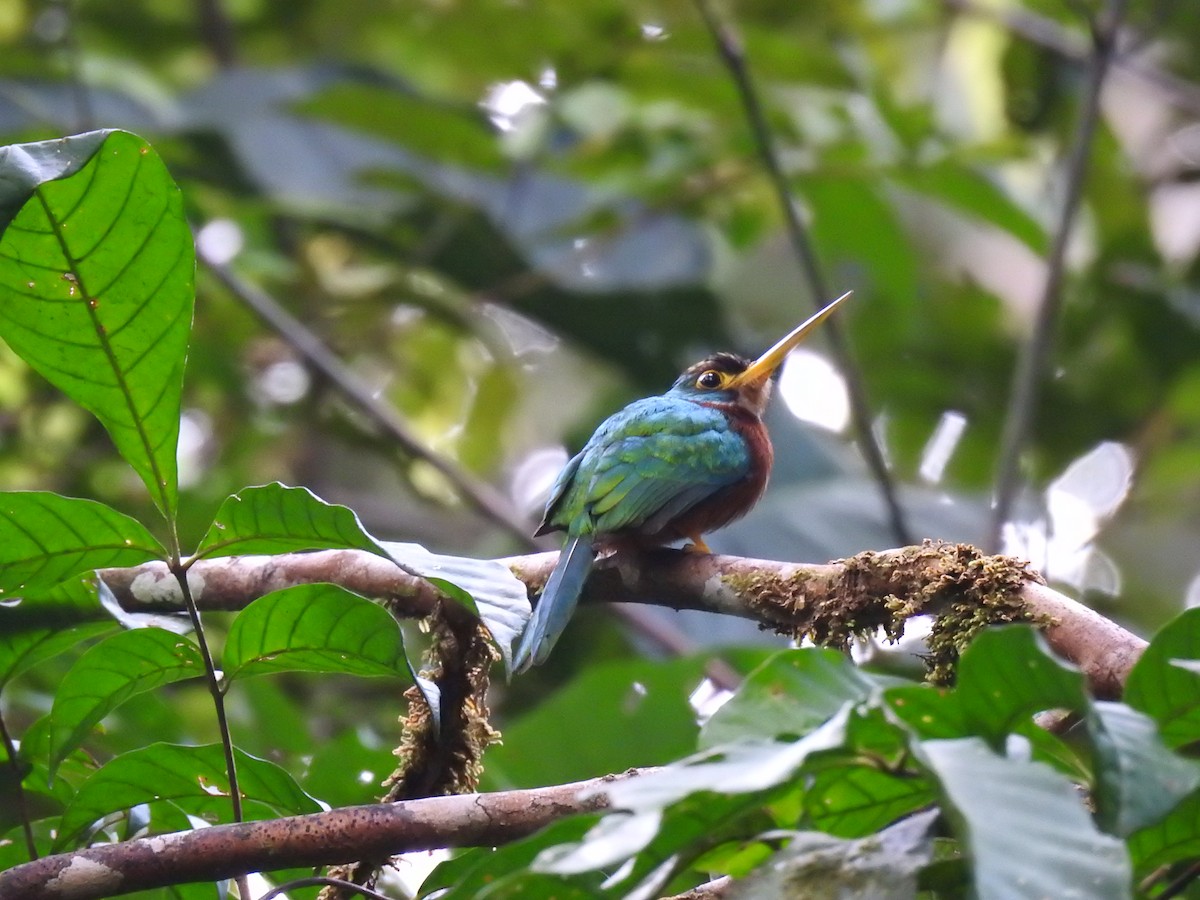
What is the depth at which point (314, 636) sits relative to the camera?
5.46ft

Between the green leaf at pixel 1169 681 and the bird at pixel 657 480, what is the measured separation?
1.53 metres

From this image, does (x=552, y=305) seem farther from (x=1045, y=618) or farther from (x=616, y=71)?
(x=1045, y=618)

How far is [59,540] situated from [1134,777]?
127cm

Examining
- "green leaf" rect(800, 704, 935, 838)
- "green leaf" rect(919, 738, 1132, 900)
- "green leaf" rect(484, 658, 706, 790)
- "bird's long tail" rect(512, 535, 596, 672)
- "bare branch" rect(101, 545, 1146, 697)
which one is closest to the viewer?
"green leaf" rect(919, 738, 1132, 900)

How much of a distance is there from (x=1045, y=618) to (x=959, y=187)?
2.86m

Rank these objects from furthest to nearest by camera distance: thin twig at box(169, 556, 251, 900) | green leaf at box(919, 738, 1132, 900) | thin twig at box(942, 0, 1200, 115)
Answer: thin twig at box(942, 0, 1200, 115) < thin twig at box(169, 556, 251, 900) < green leaf at box(919, 738, 1132, 900)

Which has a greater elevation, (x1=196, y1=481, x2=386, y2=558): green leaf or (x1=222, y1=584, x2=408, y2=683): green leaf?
(x1=196, y1=481, x2=386, y2=558): green leaf

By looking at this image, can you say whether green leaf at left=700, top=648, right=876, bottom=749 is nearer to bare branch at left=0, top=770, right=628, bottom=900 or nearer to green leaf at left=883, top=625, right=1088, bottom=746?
green leaf at left=883, top=625, right=1088, bottom=746

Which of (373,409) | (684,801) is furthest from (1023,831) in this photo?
(373,409)

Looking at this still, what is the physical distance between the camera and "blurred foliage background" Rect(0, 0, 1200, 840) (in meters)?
4.80

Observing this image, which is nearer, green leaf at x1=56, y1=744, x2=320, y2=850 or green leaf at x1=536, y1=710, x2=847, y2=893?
green leaf at x1=536, y1=710, x2=847, y2=893

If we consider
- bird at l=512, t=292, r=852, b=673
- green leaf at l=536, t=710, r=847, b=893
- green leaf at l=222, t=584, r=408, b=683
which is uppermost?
bird at l=512, t=292, r=852, b=673

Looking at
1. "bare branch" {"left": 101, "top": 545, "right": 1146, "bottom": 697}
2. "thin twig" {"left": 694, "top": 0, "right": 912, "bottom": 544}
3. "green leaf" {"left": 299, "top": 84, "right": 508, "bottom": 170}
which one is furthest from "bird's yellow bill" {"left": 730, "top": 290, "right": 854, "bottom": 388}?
"green leaf" {"left": 299, "top": 84, "right": 508, "bottom": 170}

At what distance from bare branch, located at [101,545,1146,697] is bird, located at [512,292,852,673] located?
7.3 inches
